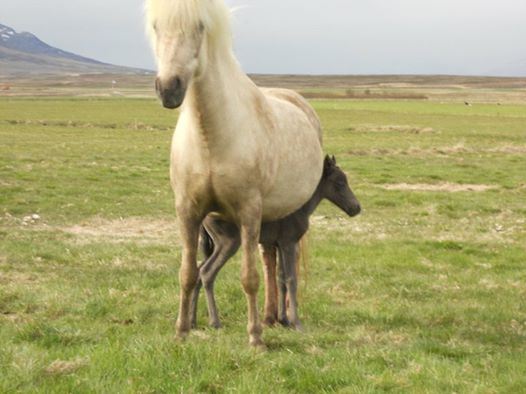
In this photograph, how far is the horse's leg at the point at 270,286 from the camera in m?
8.97

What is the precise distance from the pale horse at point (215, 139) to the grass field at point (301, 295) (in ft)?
3.80

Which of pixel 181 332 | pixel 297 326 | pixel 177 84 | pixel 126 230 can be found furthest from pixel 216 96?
pixel 126 230

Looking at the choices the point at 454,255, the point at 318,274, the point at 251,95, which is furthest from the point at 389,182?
the point at 251,95

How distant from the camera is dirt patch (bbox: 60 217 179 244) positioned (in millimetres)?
15453

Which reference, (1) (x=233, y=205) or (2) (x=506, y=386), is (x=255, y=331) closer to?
(1) (x=233, y=205)

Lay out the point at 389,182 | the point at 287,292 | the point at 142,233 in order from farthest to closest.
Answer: the point at 389,182 < the point at 142,233 < the point at 287,292

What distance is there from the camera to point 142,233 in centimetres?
1638

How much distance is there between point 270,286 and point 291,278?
310mm

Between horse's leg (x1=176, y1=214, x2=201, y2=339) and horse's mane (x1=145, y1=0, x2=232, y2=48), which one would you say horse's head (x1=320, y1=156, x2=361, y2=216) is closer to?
horse's leg (x1=176, y1=214, x2=201, y2=339)

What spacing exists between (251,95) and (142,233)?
30.9ft

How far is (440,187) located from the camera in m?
25.6

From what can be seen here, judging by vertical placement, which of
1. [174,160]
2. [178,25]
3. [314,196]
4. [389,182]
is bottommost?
[389,182]

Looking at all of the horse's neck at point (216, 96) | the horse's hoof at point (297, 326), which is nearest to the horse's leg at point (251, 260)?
the horse's neck at point (216, 96)

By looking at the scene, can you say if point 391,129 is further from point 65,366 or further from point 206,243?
point 65,366
